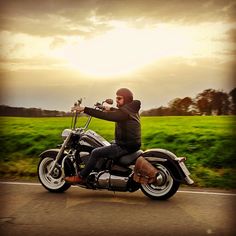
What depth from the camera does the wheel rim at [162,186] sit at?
5.89m

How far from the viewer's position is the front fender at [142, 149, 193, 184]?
5.80m

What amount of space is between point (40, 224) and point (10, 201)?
129cm

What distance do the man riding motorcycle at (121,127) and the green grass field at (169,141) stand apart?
2135mm

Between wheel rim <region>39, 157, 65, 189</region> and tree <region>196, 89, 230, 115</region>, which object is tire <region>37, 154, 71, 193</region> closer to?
wheel rim <region>39, 157, 65, 189</region>

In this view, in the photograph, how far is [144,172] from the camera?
5.79 meters

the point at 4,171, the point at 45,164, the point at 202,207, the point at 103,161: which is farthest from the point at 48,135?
the point at 202,207

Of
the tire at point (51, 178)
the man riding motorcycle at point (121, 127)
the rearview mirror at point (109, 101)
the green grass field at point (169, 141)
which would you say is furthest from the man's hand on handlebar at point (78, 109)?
the green grass field at point (169, 141)

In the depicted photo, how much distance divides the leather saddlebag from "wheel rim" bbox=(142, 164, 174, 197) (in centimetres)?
13

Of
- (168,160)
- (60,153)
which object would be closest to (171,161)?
(168,160)

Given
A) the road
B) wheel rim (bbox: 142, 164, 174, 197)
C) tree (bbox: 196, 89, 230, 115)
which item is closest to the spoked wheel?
the road

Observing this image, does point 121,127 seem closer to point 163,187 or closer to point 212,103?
point 163,187

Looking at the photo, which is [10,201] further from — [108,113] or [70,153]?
[108,113]

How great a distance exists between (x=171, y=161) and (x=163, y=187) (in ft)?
1.27

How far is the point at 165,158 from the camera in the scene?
19.3 ft
